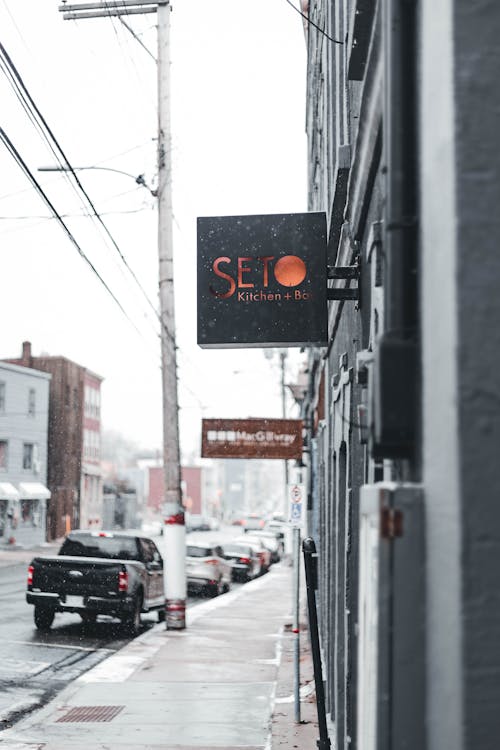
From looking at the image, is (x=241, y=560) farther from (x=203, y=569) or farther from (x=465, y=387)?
(x=465, y=387)

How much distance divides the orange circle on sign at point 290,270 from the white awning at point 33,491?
152 feet

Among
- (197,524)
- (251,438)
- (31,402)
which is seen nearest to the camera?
(251,438)

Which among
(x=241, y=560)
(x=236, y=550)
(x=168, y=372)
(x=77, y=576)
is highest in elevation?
(x=168, y=372)

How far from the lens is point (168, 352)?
18.8 m

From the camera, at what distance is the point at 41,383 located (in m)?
55.2

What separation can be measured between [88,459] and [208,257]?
5846 cm

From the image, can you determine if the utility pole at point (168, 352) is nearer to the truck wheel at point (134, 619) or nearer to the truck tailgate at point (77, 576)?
the truck wheel at point (134, 619)

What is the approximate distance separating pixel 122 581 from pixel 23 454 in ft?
123

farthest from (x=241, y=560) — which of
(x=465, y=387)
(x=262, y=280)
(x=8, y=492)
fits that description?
(x=465, y=387)

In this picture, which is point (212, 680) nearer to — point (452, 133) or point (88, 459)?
point (452, 133)

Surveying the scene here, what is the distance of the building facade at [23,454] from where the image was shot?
5041cm

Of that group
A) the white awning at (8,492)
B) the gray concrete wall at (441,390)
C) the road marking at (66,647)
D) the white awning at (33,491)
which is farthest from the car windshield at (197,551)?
the gray concrete wall at (441,390)

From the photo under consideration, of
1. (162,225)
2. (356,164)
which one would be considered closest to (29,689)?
(356,164)

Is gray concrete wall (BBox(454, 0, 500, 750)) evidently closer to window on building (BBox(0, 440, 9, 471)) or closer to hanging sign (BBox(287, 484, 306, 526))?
hanging sign (BBox(287, 484, 306, 526))
